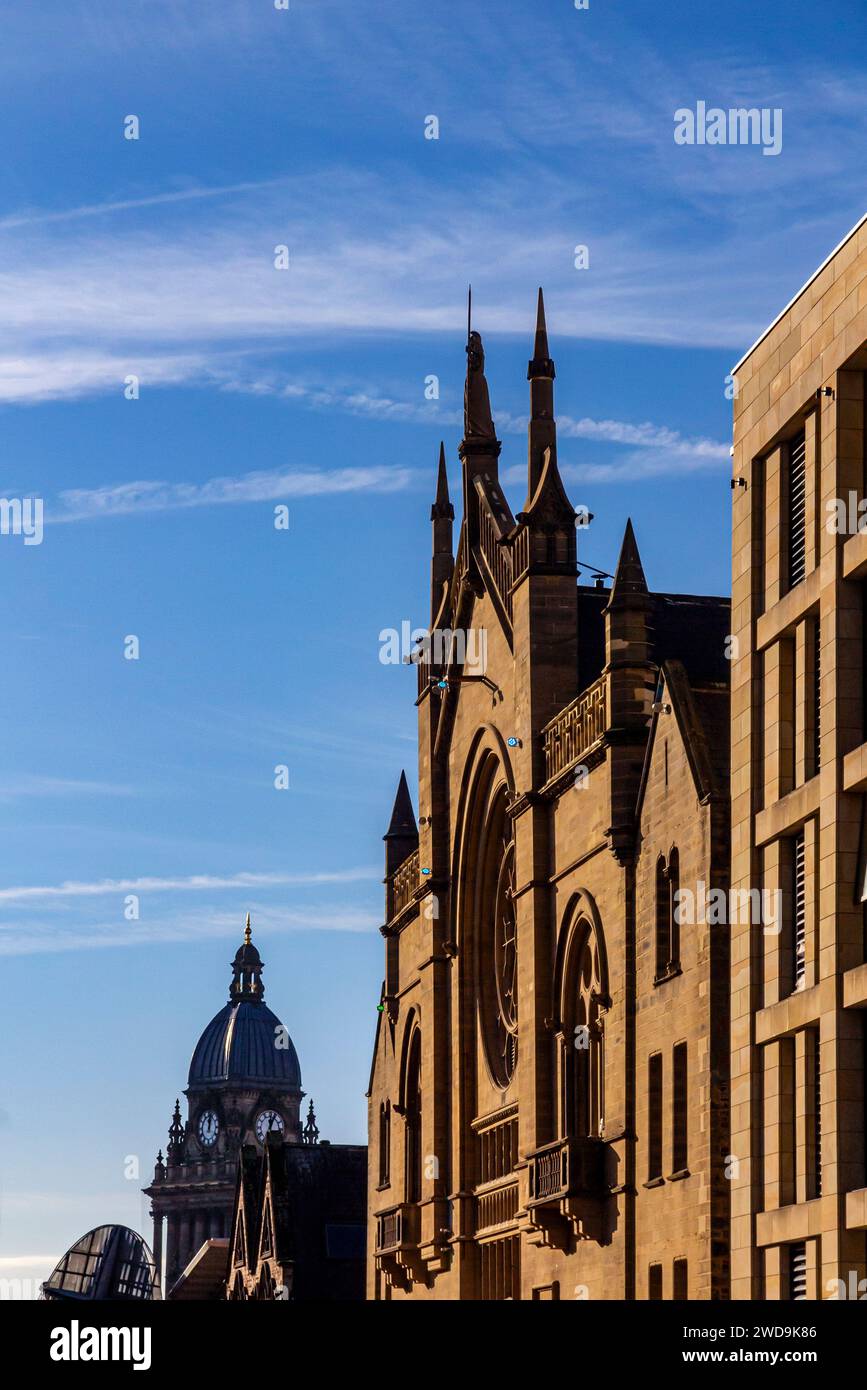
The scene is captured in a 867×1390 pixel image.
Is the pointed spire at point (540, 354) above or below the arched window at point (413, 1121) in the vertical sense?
above

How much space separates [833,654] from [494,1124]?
101 feet

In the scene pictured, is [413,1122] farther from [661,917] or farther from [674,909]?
[674,909]

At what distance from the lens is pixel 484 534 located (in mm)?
69938

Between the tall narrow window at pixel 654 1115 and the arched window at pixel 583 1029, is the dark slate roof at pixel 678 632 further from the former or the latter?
the tall narrow window at pixel 654 1115

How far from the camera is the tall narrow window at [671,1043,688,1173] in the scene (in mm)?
49688

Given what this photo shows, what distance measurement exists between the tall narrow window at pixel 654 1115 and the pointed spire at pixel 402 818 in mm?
31996

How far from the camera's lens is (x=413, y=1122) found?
76.7 m

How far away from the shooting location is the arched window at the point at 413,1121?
246 feet

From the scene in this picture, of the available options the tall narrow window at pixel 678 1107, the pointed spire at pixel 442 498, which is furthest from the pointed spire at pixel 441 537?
the tall narrow window at pixel 678 1107

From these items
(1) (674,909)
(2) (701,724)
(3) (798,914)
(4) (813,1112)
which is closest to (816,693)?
(3) (798,914)

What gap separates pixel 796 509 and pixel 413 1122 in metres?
39.2

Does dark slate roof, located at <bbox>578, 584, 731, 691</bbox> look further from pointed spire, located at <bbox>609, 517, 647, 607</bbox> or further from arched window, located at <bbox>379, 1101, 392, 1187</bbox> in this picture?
arched window, located at <bbox>379, 1101, 392, 1187</bbox>

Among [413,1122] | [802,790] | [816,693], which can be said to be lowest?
[413,1122]
